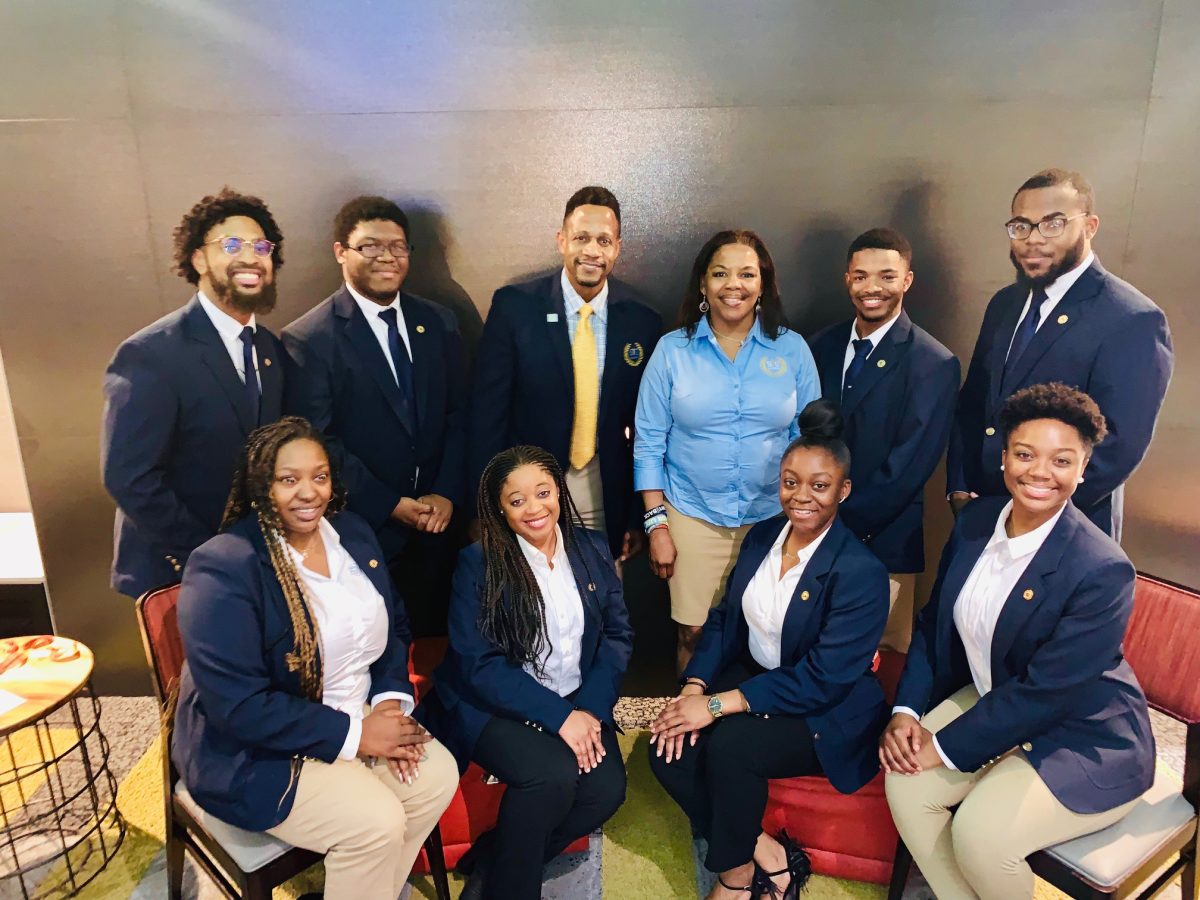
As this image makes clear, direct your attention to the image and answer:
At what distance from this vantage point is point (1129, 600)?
1.95 m

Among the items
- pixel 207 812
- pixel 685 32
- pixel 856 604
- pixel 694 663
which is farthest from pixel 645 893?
pixel 685 32

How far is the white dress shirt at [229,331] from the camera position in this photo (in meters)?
2.67

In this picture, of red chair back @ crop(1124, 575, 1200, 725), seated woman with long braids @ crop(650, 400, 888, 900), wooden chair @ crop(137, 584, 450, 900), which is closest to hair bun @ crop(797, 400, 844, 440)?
seated woman with long braids @ crop(650, 400, 888, 900)

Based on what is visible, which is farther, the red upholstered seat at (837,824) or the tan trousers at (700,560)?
the tan trousers at (700,560)

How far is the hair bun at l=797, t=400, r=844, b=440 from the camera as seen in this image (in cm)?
245

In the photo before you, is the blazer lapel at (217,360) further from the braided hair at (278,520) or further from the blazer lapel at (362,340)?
the braided hair at (278,520)

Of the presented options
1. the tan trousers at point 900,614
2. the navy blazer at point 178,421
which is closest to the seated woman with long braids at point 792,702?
the tan trousers at point 900,614

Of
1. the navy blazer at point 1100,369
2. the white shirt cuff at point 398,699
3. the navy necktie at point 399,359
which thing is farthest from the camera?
the navy necktie at point 399,359

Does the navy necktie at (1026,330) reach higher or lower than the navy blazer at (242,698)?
higher

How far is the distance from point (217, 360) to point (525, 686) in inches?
60.3

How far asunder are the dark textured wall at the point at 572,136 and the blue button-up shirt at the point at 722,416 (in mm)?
407

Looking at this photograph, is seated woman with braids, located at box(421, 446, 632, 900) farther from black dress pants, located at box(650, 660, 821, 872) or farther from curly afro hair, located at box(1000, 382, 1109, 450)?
curly afro hair, located at box(1000, 382, 1109, 450)

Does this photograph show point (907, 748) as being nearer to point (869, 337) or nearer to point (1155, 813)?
point (1155, 813)

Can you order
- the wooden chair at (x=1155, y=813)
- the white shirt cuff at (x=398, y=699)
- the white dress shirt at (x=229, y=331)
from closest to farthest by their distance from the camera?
the wooden chair at (x=1155, y=813)
the white shirt cuff at (x=398, y=699)
the white dress shirt at (x=229, y=331)
